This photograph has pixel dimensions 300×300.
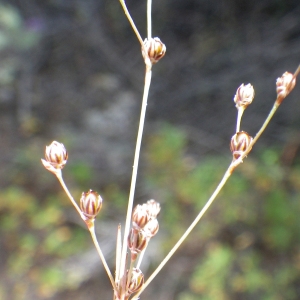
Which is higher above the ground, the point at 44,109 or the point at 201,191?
the point at 44,109

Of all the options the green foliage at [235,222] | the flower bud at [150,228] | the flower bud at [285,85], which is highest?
the green foliage at [235,222]

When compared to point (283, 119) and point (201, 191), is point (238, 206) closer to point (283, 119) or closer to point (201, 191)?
point (201, 191)

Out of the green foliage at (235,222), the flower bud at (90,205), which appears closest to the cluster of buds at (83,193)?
the flower bud at (90,205)

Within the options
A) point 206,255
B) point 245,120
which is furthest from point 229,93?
point 206,255

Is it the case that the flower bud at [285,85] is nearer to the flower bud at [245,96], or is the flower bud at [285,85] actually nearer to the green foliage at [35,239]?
the flower bud at [245,96]

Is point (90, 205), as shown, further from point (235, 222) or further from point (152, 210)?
point (235, 222)

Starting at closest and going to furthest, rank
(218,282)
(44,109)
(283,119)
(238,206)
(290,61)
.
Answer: (218,282)
(238,206)
(290,61)
(283,119)
(44,109)

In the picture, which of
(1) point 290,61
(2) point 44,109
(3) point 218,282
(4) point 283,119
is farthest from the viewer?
(2) point 44,109

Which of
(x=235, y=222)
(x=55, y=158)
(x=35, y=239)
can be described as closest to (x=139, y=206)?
(x=55, y=158)
